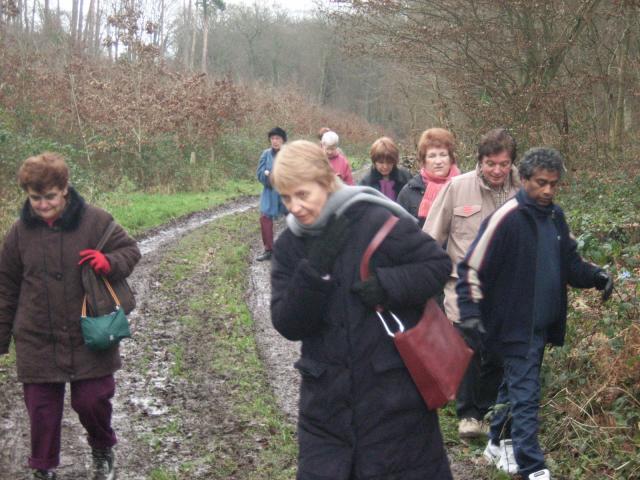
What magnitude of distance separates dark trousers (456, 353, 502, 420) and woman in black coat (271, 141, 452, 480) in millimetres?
2402

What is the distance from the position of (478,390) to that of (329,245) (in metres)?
2.98

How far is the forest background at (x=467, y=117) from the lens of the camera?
17.5 feet

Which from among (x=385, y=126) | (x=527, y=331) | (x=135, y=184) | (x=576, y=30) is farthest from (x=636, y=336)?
(x=385, y=126)

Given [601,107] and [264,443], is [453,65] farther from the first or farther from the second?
[264,443]

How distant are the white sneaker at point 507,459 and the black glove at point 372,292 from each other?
2.17 meters

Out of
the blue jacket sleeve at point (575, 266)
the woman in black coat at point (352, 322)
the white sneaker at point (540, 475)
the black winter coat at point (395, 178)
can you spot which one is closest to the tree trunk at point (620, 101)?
the black winter coat at point (395, 178)

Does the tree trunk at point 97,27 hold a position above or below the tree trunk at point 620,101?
above

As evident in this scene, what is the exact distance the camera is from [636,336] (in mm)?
5211

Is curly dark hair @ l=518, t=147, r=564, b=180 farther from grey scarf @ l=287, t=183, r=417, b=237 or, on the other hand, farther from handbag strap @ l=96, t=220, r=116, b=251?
handbag strap @ l=96, t=220, r=116, b=251

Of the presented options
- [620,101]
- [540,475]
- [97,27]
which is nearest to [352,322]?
[540,475]

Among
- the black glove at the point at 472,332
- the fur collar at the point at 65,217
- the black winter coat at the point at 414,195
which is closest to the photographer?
the black glove at the point at 472,332

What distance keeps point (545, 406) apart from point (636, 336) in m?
0.81

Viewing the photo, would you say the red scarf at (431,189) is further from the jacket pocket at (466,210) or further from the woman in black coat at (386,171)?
the woman in black coat at (386,171)

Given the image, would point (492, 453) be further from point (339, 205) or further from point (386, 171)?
point (386, 171)
